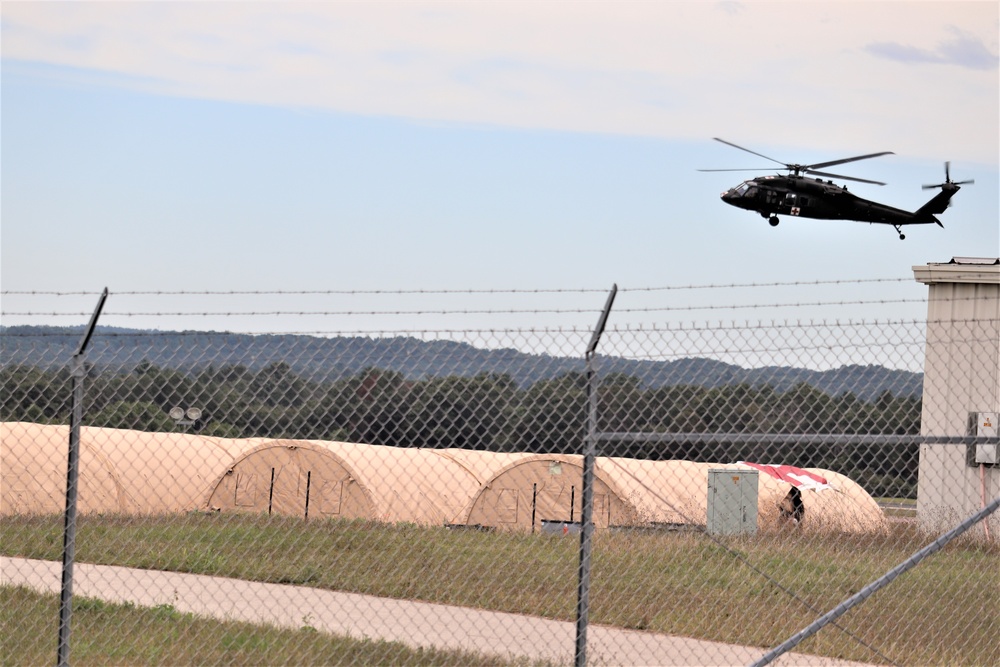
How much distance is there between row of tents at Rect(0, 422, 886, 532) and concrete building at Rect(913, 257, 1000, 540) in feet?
3.99

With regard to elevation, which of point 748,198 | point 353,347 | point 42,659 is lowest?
point 42,659

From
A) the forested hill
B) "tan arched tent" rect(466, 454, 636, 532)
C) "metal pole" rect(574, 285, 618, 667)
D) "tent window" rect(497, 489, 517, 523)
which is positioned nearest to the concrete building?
"tan arched tent" rect(466, 454, 636, 532)

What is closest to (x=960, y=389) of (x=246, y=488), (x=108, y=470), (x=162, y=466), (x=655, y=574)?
(x=655, y=574)

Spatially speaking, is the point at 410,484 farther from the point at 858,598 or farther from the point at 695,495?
the point at 858,598

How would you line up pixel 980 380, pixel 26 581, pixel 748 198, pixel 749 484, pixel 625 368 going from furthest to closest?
1. pixel 748 198
2. pixel 749 484
3. pixel 980 380
4. pixel 26 581
5. pixel 625 368

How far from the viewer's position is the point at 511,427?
6.73 meters

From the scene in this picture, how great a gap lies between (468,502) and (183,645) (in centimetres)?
1197

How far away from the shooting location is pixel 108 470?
19.8 metres

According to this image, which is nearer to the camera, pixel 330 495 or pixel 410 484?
pixel 330 495

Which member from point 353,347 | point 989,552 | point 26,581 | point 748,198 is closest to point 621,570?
point 989,552

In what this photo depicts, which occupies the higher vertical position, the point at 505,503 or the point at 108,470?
the point at 108,470

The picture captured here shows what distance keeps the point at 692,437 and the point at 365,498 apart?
44.5 ft

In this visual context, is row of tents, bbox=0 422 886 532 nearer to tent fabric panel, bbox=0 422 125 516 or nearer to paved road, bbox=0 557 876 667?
tent fabric panel, bbox=0 422 125 516

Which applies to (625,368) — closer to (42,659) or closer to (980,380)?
(42,659)
